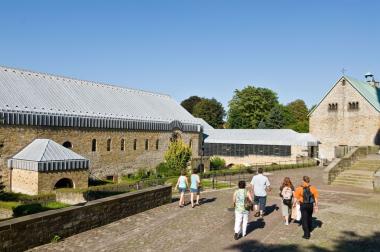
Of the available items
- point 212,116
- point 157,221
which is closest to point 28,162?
point 157,221

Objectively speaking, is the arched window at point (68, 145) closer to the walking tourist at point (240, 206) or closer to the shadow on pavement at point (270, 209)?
the shadow on pavement at point (270, 209)

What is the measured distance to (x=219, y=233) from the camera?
43.2 feet

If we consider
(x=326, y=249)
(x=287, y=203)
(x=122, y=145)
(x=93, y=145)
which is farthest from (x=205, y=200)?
(x=122, y=145)

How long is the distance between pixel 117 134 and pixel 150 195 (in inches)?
833

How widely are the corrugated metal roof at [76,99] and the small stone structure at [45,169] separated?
3698 mm

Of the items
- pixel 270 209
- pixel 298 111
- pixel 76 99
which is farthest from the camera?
pixel 298 111

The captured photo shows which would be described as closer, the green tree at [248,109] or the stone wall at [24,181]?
the stone wall at [24,181]

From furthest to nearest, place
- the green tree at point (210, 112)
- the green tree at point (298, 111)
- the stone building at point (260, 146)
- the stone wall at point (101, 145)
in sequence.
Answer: the green tree at point (298, 111) → the green tree at point (210, 112) → the stone building at point (260, 146) → the stone wall at point (101, 145)

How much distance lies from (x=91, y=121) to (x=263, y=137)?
84.0 ft

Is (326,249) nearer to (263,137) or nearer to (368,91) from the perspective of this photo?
(263,137)

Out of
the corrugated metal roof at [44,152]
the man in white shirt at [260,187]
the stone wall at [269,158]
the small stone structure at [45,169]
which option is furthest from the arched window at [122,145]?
the man in white shirt at [260,187]

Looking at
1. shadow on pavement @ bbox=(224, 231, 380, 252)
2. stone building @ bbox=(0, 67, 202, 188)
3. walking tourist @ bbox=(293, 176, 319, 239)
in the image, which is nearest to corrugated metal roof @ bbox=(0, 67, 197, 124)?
stone building @ bbox=(0, 67, 202, 188)

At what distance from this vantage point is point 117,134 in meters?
37.6

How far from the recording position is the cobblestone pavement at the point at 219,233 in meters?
11.6
